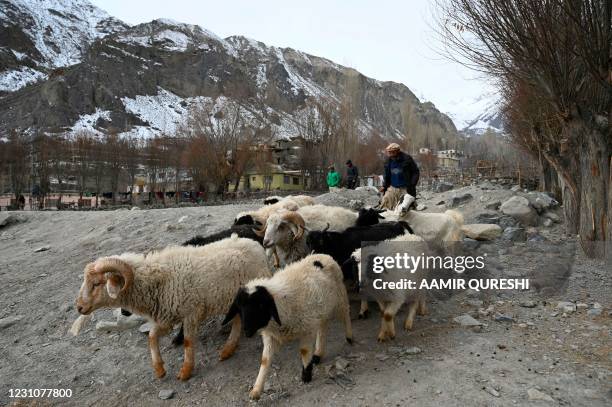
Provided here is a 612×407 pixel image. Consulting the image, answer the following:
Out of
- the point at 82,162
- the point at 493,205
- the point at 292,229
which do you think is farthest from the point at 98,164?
the point at 292,229

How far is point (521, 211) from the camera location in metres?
11.0

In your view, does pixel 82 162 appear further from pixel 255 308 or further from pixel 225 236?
pixel 255 308

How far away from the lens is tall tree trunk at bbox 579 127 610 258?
740 centimetres

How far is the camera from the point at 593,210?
7.65 m

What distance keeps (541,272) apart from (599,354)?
3040mm

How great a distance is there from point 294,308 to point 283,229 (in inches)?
75.3

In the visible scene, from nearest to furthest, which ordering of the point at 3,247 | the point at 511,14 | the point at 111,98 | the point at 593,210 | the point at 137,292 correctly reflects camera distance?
the point at 137,292 → the point at 511,14 → the point at 593,210 → the point at 3,247 → the point at 111,98

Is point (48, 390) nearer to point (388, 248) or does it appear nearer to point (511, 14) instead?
point (388, 248)

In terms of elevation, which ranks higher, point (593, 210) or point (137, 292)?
point (593, 210)

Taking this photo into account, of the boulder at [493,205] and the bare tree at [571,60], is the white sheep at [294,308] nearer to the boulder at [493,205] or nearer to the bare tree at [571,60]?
the bare tree at [571,60]

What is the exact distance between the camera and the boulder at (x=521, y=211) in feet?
36.0

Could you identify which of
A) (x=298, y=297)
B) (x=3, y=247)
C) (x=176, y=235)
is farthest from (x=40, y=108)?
(x=298, y=297)

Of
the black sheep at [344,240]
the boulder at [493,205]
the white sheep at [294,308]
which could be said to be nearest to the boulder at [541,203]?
the boulder at [493,205]

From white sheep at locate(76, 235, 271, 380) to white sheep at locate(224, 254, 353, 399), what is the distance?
604 mm
